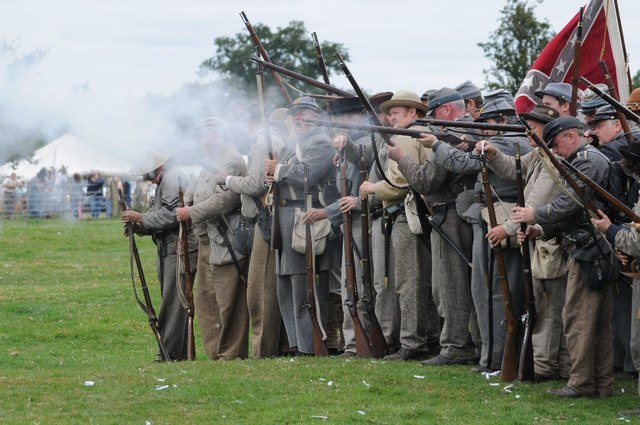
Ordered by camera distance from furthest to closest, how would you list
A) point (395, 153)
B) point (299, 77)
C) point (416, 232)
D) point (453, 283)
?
point (416, 232)
point (453, 283)
point (395, 153)
point (299, 77)

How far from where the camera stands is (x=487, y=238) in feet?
33.8

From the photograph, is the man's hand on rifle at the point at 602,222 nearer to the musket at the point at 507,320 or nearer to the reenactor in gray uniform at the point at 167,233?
the musket at the point at 507,320

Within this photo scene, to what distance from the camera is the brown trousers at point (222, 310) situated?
1321cm

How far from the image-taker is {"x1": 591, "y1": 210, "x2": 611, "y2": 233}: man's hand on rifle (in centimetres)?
856

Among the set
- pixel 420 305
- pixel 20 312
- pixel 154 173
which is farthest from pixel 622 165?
pixel 20 312

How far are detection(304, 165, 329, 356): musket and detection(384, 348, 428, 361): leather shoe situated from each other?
852 mm

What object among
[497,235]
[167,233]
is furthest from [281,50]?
[497,235]

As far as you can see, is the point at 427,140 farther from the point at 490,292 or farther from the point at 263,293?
the point at 263,293

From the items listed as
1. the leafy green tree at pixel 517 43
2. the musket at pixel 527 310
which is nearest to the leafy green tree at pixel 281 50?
the leafy green tree at pixel 517 43

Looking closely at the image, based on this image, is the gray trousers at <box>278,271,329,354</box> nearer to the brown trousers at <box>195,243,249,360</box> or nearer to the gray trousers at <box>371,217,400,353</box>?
the brown trousers at <box>195,243,249,360</box>

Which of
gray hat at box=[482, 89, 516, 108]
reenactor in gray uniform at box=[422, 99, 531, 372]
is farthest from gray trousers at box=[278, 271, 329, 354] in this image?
gray hat at box=[482, 89, 516, 108]

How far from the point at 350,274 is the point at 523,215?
2.82 m

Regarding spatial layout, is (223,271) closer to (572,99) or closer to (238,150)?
(238,150)

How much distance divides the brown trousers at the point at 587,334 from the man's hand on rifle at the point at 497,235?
688 millimetres
